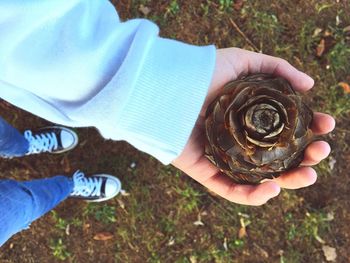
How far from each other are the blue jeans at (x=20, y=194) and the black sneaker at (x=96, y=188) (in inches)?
2.1

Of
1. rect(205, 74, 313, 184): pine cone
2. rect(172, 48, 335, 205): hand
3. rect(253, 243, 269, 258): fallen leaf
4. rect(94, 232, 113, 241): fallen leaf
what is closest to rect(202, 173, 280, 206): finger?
rect(172, 48, 335, 205): hand

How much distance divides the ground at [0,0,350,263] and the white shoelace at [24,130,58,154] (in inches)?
3.5

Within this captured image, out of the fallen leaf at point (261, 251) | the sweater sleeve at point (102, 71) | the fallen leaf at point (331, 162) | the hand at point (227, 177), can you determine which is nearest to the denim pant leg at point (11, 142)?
the sweater sleeve at point (102, 71)

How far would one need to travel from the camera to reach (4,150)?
92.4 inches

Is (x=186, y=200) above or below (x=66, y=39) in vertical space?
below

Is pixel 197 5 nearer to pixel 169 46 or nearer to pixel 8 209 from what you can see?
pixel 169 46

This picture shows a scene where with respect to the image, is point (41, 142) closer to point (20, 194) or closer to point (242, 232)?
point (20, 194)

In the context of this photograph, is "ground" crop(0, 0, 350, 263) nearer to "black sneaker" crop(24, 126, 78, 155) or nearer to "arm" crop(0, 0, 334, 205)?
"black sneaker" crop(24, 126, 78, 155)

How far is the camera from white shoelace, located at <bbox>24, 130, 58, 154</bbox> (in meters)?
2.59

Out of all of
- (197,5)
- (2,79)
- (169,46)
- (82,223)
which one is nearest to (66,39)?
(2,79)

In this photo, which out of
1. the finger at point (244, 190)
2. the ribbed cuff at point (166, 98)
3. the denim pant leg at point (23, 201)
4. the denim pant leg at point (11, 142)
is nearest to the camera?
the ribbed cuff at point (166, 98)

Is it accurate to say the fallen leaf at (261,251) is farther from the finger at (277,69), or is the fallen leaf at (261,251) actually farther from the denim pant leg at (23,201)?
the finger at (277,69)

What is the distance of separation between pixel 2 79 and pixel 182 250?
1616 millimetres

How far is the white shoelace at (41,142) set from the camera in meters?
2.59
